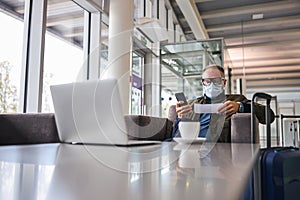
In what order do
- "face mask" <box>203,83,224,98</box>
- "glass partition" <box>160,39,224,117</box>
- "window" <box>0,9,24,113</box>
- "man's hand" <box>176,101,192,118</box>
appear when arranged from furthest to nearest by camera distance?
"glass partition" <box>160,39,224,117</box>, "window" <box>0,9,24,113</box>, "face mask" <box>203,83,224,98</box>, "man's hand" <box>176,101,192,118</box>

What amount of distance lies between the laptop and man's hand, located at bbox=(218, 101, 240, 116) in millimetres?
798

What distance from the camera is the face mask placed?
2012mm

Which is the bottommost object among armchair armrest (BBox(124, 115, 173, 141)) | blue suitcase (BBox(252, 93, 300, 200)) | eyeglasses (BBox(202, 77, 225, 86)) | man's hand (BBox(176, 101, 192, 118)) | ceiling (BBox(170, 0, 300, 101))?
blue suitcase (BBox(252, 93, 300, 200))

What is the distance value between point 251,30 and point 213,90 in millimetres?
4756

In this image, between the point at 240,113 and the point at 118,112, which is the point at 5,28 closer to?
the point at 118,112

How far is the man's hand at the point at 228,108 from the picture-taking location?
1.67 metres

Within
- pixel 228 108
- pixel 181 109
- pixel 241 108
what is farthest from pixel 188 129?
pixel 241 108

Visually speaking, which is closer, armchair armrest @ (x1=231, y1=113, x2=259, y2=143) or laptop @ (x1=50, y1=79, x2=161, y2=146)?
laptop @ (x1=50, y1=79, x2=161, y2=146)

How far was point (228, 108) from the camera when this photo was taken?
71.7 inches

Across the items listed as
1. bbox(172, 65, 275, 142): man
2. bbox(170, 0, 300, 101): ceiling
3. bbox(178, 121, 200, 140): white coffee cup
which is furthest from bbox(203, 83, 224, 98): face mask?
bbox(170, 0, 300, 101): ceiling

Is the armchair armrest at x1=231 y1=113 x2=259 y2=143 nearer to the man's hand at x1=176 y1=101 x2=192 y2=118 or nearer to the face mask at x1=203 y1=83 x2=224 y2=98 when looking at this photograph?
the face mask at x1=203 y1=83 x2=224 y2=98

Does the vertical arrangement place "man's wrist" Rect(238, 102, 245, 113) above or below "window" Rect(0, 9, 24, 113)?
below

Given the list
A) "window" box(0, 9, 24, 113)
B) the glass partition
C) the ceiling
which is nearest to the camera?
"window" box(0, 9, 24, 113)

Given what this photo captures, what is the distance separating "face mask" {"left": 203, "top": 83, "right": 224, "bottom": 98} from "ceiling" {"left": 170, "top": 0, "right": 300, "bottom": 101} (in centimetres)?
231
